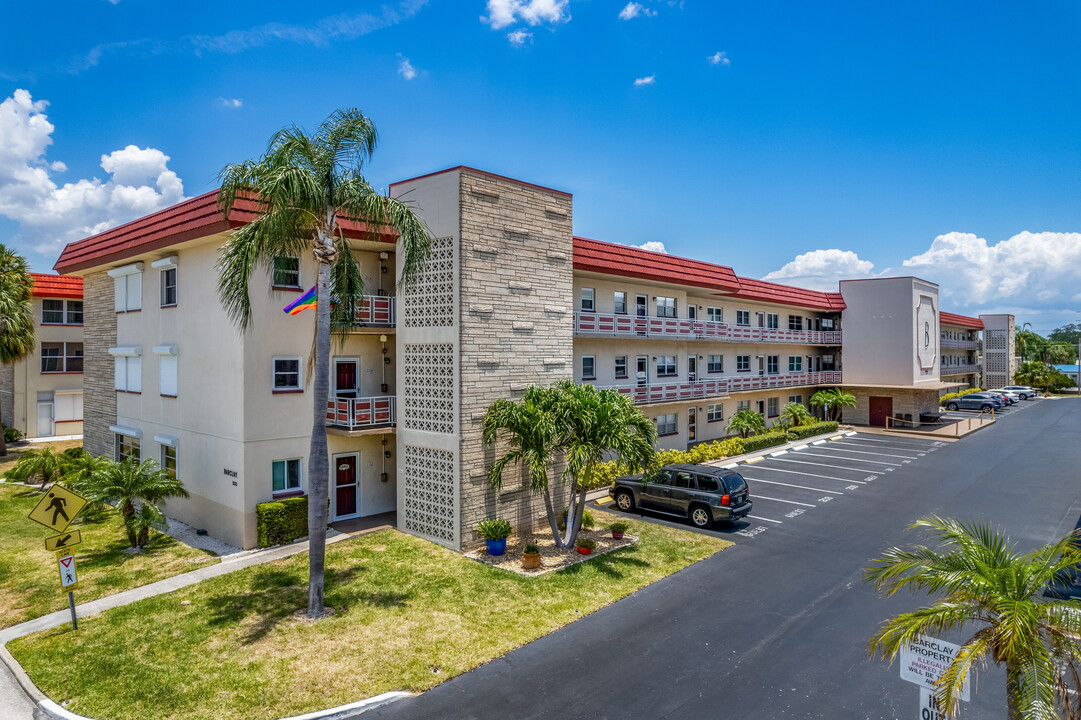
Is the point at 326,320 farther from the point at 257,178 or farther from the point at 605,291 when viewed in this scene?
the point at 605,291

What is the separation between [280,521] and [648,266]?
19.1m

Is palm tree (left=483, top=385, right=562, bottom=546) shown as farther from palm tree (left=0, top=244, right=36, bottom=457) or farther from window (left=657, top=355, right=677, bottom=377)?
palm tree (left=0, top=244, right=36, bottom=457)

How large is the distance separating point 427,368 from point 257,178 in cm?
712

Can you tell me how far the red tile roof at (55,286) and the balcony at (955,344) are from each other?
2570 inches

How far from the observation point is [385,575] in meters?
14.9

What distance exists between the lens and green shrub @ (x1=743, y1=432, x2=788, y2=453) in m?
31.9

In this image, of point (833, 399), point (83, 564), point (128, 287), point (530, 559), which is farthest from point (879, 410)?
point (83, 564)

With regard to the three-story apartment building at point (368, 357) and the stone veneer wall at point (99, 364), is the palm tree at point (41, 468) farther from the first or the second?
the three-story apartment building at point (368, 357)

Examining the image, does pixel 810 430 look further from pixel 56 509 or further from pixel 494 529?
pixel 56 509

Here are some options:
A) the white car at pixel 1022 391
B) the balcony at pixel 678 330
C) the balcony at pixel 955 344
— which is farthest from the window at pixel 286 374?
the white car at pixel 1022 391

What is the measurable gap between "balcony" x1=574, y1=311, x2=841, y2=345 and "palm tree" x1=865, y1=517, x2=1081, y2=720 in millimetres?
17873

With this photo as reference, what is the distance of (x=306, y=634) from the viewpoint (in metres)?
11.8

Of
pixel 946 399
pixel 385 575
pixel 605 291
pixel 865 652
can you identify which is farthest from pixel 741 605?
pixel 946 399

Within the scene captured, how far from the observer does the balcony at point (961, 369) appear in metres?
57.6
